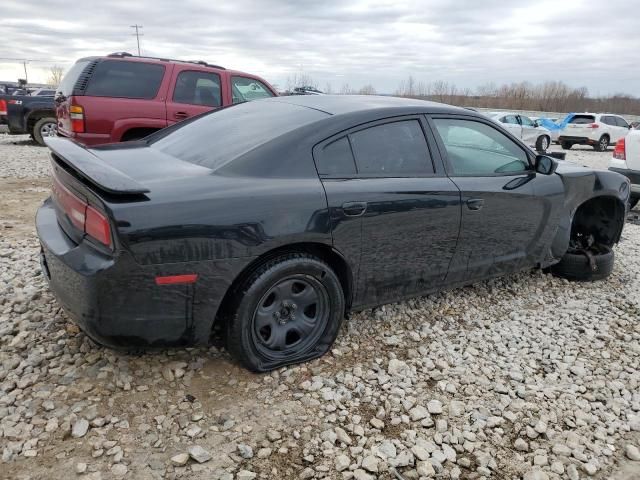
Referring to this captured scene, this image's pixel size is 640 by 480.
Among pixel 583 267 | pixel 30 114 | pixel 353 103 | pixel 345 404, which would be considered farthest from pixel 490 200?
pixel 30 114

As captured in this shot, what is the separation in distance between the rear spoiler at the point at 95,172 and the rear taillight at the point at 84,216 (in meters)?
0.14

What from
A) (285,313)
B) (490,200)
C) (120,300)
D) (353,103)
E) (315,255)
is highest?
(353,103)

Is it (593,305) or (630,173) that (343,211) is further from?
(630,173)

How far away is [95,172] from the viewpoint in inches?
92.4

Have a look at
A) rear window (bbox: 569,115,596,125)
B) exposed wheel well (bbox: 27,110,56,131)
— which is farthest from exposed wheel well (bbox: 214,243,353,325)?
rear window (bbox: 569,115,596,125)

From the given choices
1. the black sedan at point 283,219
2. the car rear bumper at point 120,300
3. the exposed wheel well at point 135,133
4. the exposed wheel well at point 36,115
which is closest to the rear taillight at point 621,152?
the black sedan at point 283,219

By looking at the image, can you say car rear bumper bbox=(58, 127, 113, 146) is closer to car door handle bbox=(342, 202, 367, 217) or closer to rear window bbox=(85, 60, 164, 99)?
rear window bbox=(85, 60, 164, 99)

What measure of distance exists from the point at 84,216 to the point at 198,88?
5.57m

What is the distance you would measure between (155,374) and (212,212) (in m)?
1.02

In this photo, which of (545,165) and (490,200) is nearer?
(490,200)

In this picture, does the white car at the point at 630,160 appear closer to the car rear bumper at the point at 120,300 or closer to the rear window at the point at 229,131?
the rear window at the point at 229,131

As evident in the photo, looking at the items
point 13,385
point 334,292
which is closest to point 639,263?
point 334,292

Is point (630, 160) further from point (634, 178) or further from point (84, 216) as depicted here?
point (84, 216)

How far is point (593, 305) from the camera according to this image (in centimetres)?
406
